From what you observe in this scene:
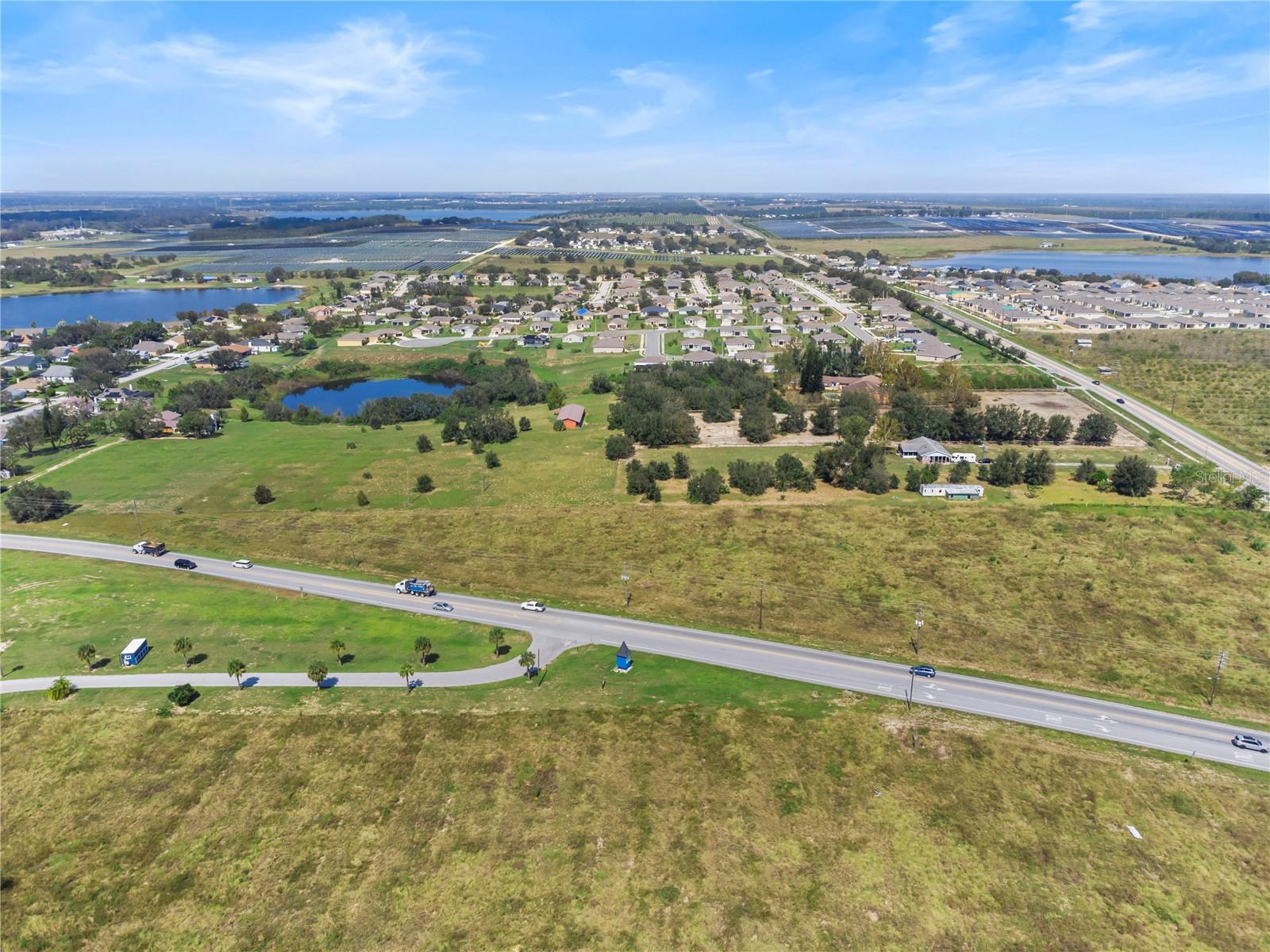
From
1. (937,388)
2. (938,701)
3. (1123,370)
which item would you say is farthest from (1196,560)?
(1123,370)

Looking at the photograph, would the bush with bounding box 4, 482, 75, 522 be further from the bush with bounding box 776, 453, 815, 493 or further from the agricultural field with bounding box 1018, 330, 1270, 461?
the agricultural field with bounding box 1018, 330, 1270, 461

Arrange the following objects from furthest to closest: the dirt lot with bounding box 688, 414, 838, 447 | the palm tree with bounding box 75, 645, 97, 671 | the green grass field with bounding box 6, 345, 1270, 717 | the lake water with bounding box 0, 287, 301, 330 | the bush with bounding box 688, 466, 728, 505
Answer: the lake water with bounding box 0, 287, 301, 330
the dirt lot with bounding box 688, 414, 838, 447
the bush with bounding box 688, 466, 728, 505
the green grass field with bounding box 6, 345, 1270, 717
the palm tree with bounding box 75, 645, 97, 671

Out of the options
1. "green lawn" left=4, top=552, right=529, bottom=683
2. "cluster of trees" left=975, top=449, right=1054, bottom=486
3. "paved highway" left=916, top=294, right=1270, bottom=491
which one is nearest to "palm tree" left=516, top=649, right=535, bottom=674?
"green lawn" left=4, top=552, right=529, bottom=683

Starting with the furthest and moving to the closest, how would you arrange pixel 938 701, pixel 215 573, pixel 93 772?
pixel 215 573
pixel 938 701
pixel 93 772

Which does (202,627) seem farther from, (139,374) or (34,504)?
(139,374)

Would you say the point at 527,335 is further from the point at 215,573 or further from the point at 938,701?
the point at 938,701

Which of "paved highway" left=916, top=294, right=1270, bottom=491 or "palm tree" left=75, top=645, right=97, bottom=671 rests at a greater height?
"paved highway" left=916, top=294, right=1270, bottom=491
